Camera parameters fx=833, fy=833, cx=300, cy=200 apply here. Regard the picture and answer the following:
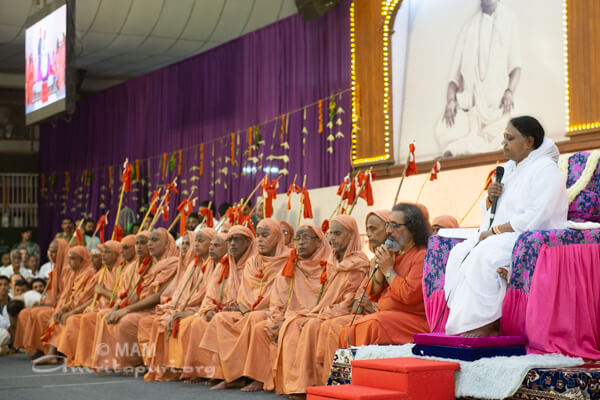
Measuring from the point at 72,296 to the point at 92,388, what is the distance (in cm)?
220

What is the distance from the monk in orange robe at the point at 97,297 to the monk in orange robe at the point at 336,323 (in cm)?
277

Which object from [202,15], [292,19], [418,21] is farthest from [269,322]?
[202,15]

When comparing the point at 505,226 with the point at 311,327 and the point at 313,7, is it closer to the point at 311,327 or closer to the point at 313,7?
the point at 311,327

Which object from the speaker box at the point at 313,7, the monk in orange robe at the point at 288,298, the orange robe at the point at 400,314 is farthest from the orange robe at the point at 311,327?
the speaker box at the point at 313,7

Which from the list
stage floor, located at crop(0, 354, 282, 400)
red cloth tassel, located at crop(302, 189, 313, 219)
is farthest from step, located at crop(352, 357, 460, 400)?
red cloth tassel, located at crop(302, 189, 313, 219)

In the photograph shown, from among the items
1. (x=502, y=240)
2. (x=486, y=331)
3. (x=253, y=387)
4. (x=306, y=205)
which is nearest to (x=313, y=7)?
(x=306, y=205)

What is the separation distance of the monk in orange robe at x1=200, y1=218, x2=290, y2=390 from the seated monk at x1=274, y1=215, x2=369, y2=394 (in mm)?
417

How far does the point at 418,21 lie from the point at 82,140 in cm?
740

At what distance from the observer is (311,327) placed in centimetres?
450

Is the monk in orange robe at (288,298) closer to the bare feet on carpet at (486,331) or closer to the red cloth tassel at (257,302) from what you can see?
the red cloth tassel at (257,302)

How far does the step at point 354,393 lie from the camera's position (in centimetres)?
277

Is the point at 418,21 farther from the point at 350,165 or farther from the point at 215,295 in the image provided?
the point at 215,295

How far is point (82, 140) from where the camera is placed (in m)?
12.9

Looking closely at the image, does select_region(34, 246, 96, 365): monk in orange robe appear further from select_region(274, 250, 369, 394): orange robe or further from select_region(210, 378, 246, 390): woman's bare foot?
select_region(274, 250, 369, 394): orange robe
